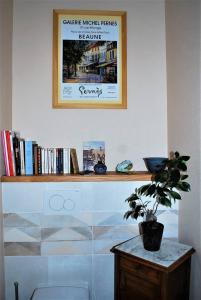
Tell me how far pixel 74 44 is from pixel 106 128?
684 millimetres

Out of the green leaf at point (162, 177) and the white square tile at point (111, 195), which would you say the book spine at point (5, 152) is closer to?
the white square tile at point (111, 195)

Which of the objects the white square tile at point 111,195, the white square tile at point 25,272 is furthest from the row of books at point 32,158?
the white square tile at point 25,272

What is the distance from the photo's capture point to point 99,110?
1.76 m

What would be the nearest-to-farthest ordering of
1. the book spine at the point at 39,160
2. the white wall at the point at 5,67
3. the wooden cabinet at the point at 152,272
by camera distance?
the wooden cabinet at the point at 152,272
the white wall at the point at 5,67
the book spine at the point at 39,160

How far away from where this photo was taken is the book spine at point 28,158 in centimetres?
156

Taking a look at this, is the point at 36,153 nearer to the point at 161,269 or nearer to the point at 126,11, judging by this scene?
the point at 161,269

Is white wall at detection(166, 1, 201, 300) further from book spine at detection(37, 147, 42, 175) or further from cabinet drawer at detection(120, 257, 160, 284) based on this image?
book spine at detection(37, 147, 42, 175)

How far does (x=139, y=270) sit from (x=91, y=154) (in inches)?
33.3

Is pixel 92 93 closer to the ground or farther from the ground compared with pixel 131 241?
farther from the ground

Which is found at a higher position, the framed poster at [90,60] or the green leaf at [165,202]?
the framed poster at [90,60]

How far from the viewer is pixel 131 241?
57.9 inches

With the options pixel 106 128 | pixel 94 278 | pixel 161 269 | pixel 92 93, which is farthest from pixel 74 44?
pixel 94 278

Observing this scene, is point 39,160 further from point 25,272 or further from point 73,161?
point 25,272

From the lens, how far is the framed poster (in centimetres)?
174
